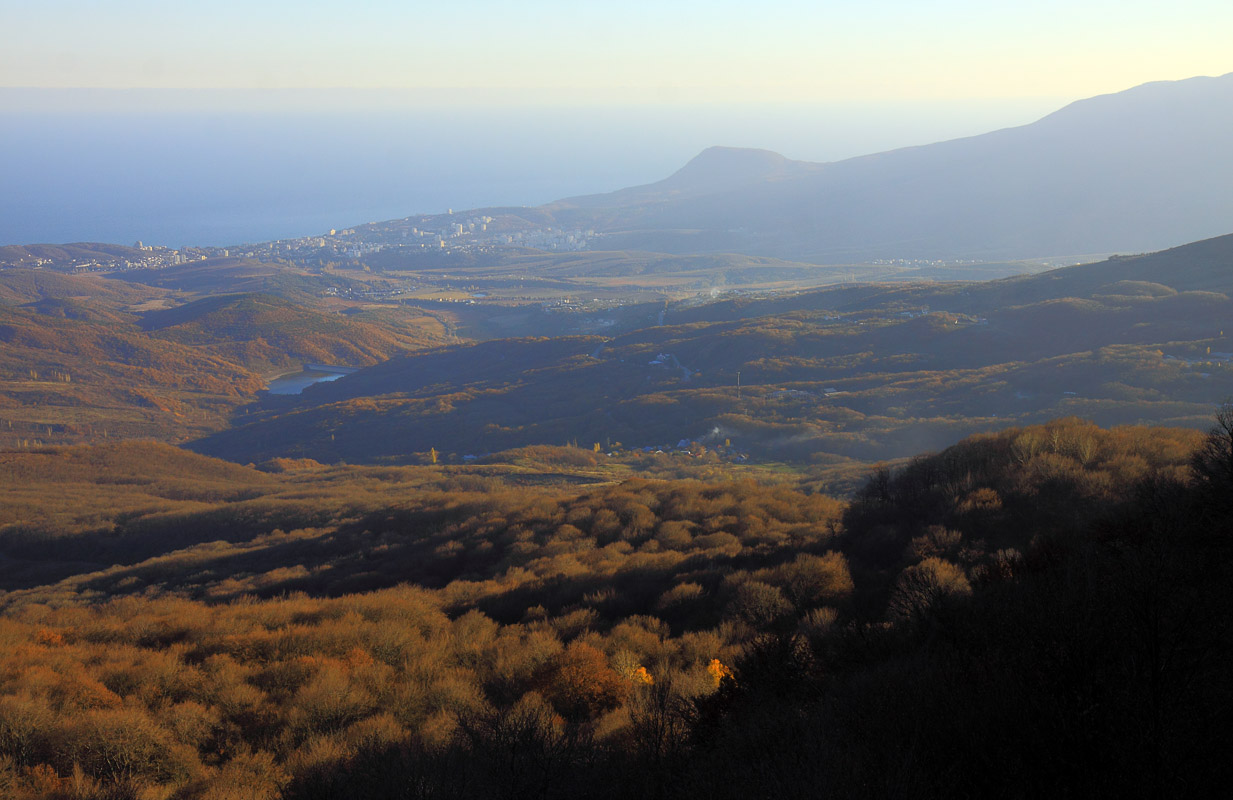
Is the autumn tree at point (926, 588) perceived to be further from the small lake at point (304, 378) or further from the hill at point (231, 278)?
the hill at point (231, 278)

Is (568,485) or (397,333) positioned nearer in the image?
(568,485)

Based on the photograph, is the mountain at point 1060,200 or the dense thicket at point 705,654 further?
the mountain at point 1060,200

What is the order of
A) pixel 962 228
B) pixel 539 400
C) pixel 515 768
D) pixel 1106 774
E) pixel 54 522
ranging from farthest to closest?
pixel 962 228 → pixel 539 400 → pixel 54 522 → pixel 515 768 → pixel 1106 774

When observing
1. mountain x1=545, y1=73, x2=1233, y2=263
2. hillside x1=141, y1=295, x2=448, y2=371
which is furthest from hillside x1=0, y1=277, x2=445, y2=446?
mountain x1=545, y1=73, x2=1233, y2=263

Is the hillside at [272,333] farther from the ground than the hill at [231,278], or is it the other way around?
the hill at [231,278]

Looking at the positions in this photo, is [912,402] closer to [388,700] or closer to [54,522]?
[388,700]

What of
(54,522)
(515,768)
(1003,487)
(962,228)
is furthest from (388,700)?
(962,228)

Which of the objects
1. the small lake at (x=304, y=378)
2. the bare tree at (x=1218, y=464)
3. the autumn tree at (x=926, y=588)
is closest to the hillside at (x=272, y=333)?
the small lake at (x=304, y=378)

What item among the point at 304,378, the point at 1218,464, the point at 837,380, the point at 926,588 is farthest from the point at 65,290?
the point at 1218,464
